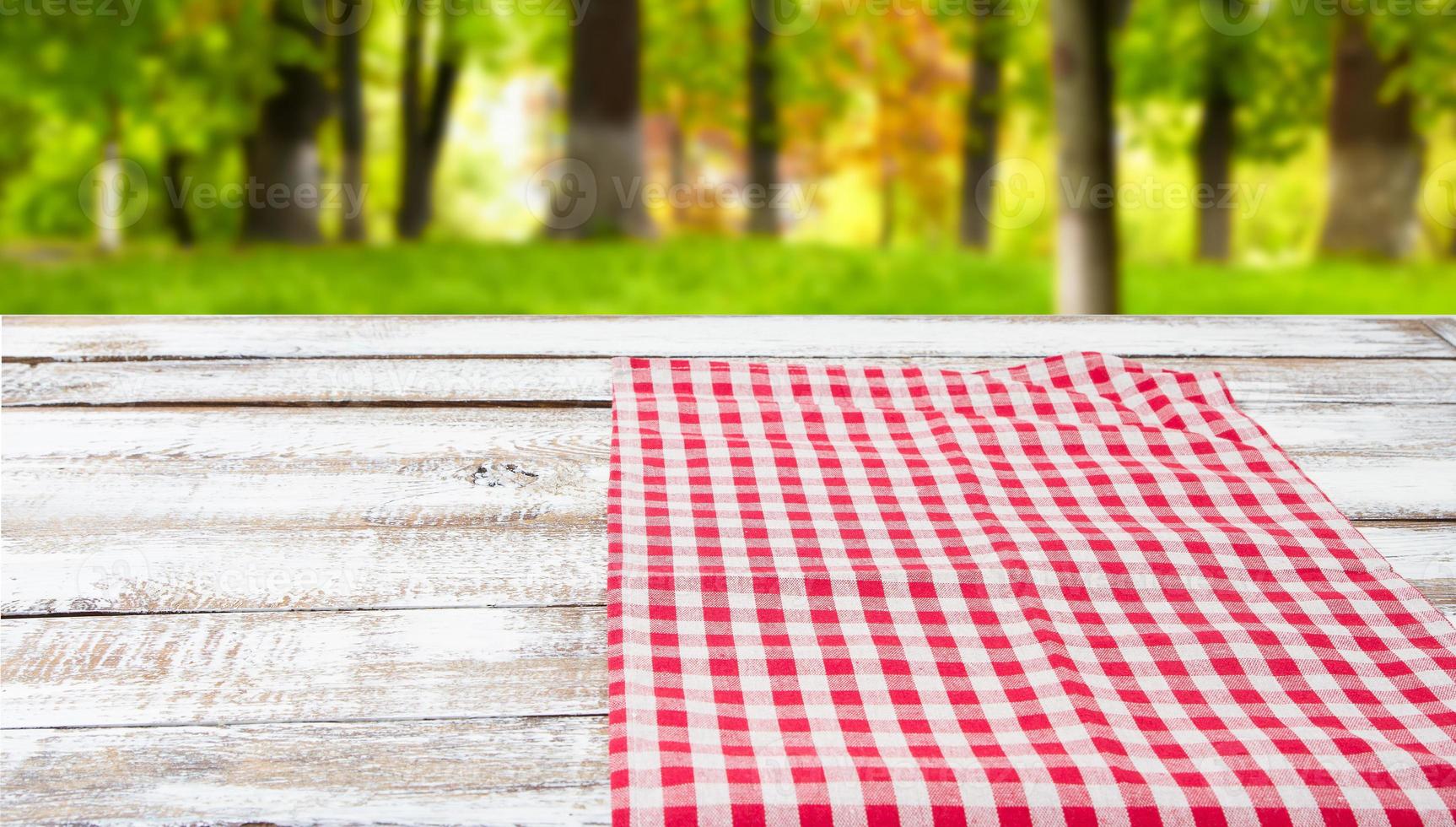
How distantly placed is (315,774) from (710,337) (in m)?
0.74

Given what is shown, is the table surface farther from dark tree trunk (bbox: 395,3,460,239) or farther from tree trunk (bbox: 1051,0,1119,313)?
dark tree trunk (bbox: 395,3,460,239)

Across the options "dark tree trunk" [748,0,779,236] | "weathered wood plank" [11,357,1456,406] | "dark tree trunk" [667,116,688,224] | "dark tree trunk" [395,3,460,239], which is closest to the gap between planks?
"weathered wood plank" [11,357,1456,406]

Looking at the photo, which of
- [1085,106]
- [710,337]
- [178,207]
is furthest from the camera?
[178,207]

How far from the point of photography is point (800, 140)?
578 centimetres

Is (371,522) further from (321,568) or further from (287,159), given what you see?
(287,159)

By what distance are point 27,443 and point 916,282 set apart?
383 centimetres

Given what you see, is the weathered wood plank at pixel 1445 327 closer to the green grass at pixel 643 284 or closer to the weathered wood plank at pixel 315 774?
the weathered wood plank at pixel 315 774

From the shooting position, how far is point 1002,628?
0.65 meters

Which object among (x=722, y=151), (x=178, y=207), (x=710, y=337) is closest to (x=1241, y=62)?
(x=722, y=151)

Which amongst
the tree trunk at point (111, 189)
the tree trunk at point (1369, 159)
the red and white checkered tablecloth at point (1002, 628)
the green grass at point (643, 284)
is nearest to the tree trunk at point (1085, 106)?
the green grass at point (643, 284)

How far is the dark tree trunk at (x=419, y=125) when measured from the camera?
6.01 meters

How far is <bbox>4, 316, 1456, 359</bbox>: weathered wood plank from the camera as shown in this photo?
3.82ft

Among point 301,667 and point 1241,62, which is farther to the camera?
point 1241,62

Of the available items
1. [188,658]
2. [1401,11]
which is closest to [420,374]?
[188,658]
